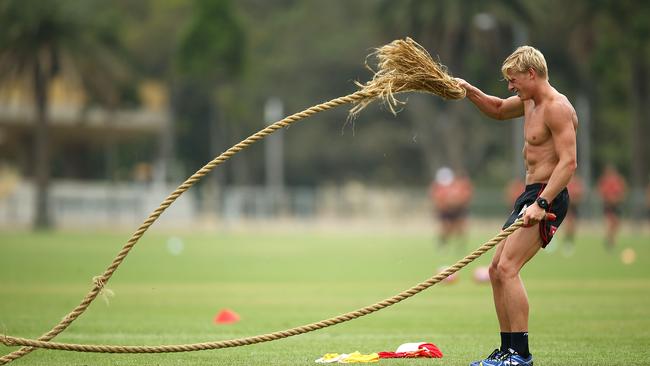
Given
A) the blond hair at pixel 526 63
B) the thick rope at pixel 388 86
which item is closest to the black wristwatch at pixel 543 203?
the blond hair at pixel 526 63

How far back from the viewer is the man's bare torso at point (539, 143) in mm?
10007

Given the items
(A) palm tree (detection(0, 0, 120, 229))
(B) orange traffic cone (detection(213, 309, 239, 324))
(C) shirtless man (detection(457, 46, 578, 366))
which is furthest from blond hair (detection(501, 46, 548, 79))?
(A) palm tree (detection(0, 0, 120, 229))

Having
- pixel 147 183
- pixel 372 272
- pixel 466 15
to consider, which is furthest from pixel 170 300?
pixel 147 183

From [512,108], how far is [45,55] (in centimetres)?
5271

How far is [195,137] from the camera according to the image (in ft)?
307

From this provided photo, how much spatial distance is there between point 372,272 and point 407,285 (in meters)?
4.60

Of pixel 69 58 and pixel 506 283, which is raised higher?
pixel 69 58

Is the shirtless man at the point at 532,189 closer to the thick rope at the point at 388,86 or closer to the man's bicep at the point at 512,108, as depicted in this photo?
the man's bicep at the point at 512,108

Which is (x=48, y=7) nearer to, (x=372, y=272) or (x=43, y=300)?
(x=372, y=272)

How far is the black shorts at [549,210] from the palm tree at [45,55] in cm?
5130

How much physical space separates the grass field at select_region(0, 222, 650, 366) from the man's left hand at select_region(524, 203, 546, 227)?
168cm

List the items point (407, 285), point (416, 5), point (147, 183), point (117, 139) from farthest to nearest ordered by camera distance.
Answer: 1. point (117, 139)
2. point (147, 183)
3. point (416, 5)
4. point (407, 285)

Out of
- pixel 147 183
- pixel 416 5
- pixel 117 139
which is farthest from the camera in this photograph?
pixel 117 139

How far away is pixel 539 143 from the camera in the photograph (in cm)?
1009
